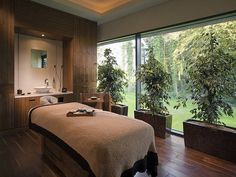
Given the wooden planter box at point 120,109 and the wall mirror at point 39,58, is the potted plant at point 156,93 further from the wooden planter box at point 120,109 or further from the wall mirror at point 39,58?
the wall mirror at point 39,58

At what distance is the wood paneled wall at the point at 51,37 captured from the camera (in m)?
3.47

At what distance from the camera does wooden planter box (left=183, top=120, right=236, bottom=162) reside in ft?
8.44

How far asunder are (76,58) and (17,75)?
1501 millimetres

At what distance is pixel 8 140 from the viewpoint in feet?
10.7

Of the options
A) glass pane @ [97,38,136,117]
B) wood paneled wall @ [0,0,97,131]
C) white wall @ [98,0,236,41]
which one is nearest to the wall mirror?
wood paneled wall @ [0,0,97,131]

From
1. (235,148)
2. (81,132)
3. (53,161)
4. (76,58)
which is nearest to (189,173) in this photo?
(235,148)

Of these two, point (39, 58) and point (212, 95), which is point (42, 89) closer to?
point (39, 58)

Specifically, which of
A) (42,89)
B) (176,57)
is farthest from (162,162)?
(42,89)

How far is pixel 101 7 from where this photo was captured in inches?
184

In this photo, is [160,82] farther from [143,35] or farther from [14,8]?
[14,8]

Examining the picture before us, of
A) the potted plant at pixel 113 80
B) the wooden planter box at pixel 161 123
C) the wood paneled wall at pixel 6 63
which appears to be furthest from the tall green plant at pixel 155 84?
the wood paneled wall at pixel 6 63

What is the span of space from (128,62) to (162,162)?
2.89m

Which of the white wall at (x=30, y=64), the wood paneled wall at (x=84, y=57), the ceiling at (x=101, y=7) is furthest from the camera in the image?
the wood paneled wall at (x=84, y=57)

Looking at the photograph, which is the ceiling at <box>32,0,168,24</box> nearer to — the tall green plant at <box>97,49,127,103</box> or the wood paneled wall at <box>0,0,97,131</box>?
the wood paneled wall at <box>0,0,97,131</box>
